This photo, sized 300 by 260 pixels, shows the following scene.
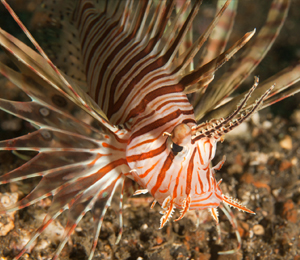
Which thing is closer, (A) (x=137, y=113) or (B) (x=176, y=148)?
(B) (x=176, y=148)

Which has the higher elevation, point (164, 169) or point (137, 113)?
point (137, 113)

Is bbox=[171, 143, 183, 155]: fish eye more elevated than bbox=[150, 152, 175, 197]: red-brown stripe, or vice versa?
bbox=[171, 143, 183, 155]: fish eye

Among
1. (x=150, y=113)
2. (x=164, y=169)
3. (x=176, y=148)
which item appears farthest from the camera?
(x=150, y=113)

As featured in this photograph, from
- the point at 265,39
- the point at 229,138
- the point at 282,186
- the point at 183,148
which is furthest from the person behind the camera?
the point at 229,138

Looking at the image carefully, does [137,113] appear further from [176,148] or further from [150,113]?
[176,148]

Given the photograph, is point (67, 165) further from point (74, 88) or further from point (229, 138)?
point (229, 138)

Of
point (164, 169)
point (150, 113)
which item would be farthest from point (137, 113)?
point (164, 169)

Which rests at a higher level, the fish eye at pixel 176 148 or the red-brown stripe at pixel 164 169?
the fish eye at pixel 176 148

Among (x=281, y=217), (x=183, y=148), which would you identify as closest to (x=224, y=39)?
(x=183, y=148)
